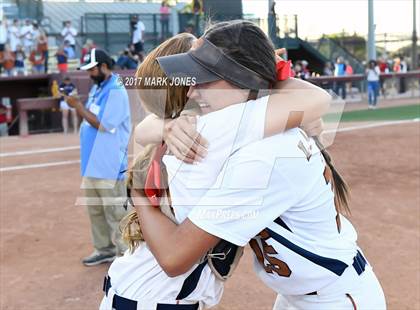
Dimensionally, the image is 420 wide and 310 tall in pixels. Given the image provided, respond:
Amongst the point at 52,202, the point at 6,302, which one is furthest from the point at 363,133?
the point at 6,302

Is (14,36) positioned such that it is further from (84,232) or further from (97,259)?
(97,259)

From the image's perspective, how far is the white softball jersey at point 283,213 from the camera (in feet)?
5.43

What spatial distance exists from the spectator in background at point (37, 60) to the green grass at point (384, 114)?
1011cm

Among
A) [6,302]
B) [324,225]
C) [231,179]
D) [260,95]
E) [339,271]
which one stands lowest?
[6,302]

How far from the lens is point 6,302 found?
457cm

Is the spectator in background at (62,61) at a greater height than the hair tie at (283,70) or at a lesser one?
greater

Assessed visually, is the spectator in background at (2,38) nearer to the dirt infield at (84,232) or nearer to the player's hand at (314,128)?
the dirt infield at (84,232)

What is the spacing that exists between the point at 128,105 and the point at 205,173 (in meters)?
3.66

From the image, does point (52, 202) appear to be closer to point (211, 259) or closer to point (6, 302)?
point (6, 302)

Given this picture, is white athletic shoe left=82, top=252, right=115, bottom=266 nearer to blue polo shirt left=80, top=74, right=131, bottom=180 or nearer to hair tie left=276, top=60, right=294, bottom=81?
blue polo shirt left=80, top=74, right=131, bottom=180

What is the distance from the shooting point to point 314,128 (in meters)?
2.10

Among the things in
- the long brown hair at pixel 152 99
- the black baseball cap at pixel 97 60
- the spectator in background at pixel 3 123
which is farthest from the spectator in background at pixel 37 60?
the long brown hair at pixel 152 99

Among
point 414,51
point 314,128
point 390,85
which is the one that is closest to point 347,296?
point 314,128

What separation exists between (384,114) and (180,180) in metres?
17.7
